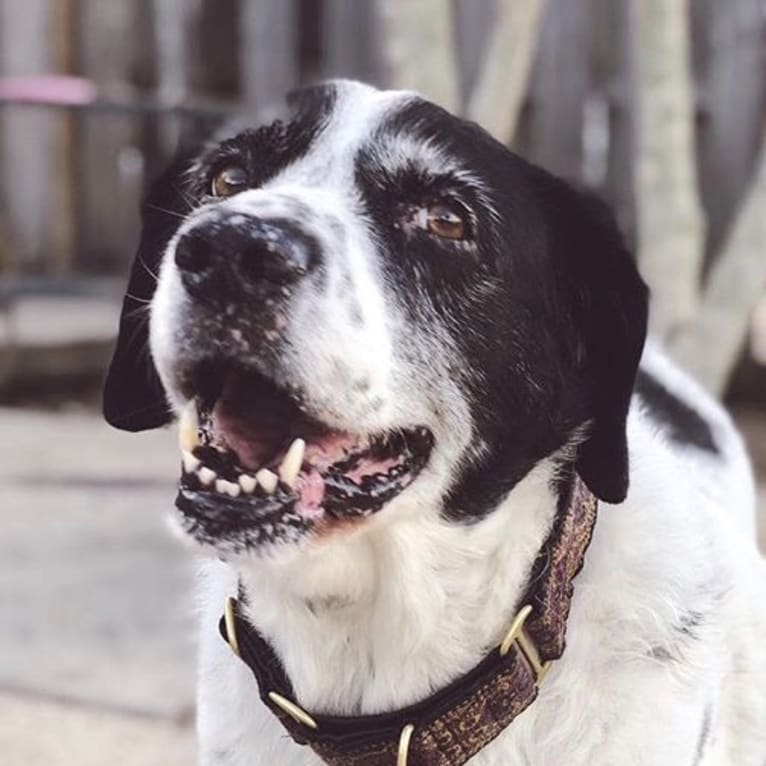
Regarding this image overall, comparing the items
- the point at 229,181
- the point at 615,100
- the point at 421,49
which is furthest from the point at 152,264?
the point at 615,100

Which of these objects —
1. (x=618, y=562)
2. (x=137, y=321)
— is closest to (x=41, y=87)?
(x=137, y=321)

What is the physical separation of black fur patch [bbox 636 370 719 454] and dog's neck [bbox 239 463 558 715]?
2.72 ft

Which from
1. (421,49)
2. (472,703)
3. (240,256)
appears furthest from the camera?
(421,49)

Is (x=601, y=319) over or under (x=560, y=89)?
over

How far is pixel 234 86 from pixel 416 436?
294 inches

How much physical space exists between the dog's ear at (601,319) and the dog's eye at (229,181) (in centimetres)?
47

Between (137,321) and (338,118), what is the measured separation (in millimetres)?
490

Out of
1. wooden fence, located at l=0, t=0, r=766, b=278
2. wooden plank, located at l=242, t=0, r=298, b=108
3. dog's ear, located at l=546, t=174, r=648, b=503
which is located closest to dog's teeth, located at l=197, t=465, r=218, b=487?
dog's ear, located at l=546, t=174, r=648, b=503

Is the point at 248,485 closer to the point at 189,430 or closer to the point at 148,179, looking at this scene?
the point at 189,430

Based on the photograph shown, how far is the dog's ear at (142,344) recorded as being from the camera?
2.66 m

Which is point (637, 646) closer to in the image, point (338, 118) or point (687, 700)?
point (687, 700)

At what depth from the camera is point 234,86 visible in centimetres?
952

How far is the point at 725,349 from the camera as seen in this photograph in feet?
15.8

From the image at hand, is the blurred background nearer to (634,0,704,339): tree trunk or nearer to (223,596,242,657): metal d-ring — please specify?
(634,0,704,339): tree trunk
